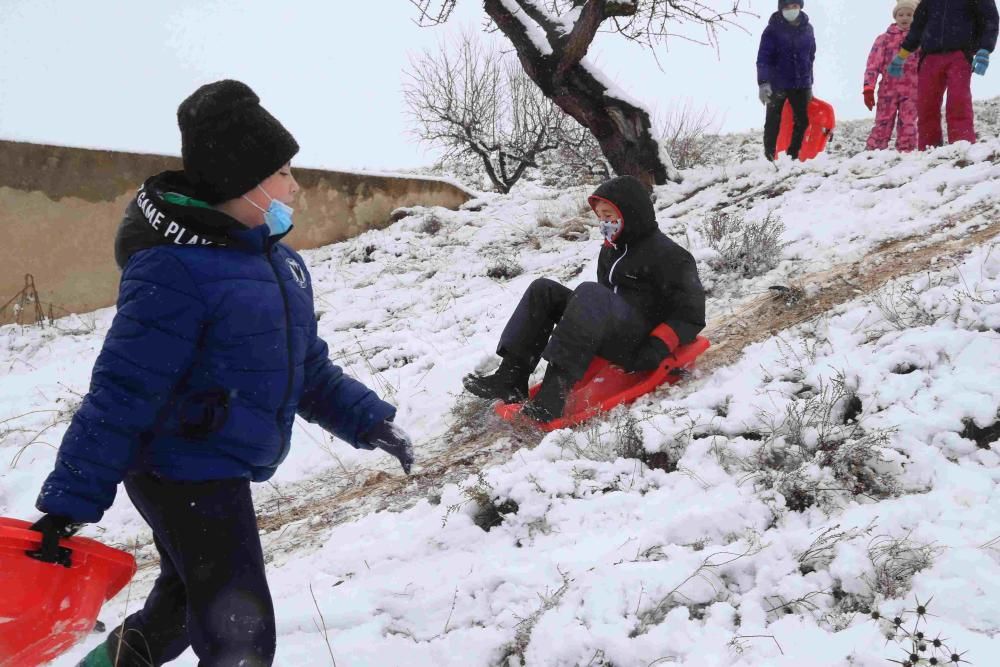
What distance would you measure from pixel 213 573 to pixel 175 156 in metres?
7.64

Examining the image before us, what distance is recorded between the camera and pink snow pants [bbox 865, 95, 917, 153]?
7.96 m

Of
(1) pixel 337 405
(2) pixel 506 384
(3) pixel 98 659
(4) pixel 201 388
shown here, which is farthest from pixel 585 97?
(3) pixel 98 659

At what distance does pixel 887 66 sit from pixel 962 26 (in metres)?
1.74

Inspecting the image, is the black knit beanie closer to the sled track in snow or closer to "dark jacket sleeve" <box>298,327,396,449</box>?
"dark jacket sleeve" <box>298,327,396,449</box>

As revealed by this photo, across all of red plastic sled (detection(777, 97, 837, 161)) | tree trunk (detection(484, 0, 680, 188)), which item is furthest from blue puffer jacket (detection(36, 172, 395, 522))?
red plastic sled (detection(777, 97, 837, 161))

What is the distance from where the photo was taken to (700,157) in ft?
38.8

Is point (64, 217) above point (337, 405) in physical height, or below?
above

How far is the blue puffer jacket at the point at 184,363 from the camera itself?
5.05 feet

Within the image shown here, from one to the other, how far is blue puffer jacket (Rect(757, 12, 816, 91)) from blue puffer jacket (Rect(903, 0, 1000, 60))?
1525mm

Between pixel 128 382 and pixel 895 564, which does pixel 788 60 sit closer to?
pixel 895 564

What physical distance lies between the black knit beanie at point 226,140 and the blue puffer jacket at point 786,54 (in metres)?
7.58

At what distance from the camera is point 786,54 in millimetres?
7910

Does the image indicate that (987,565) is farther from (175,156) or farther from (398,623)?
(175,156)

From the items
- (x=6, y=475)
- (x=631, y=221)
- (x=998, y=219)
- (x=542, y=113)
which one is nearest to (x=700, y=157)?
(x=542, y=113)
